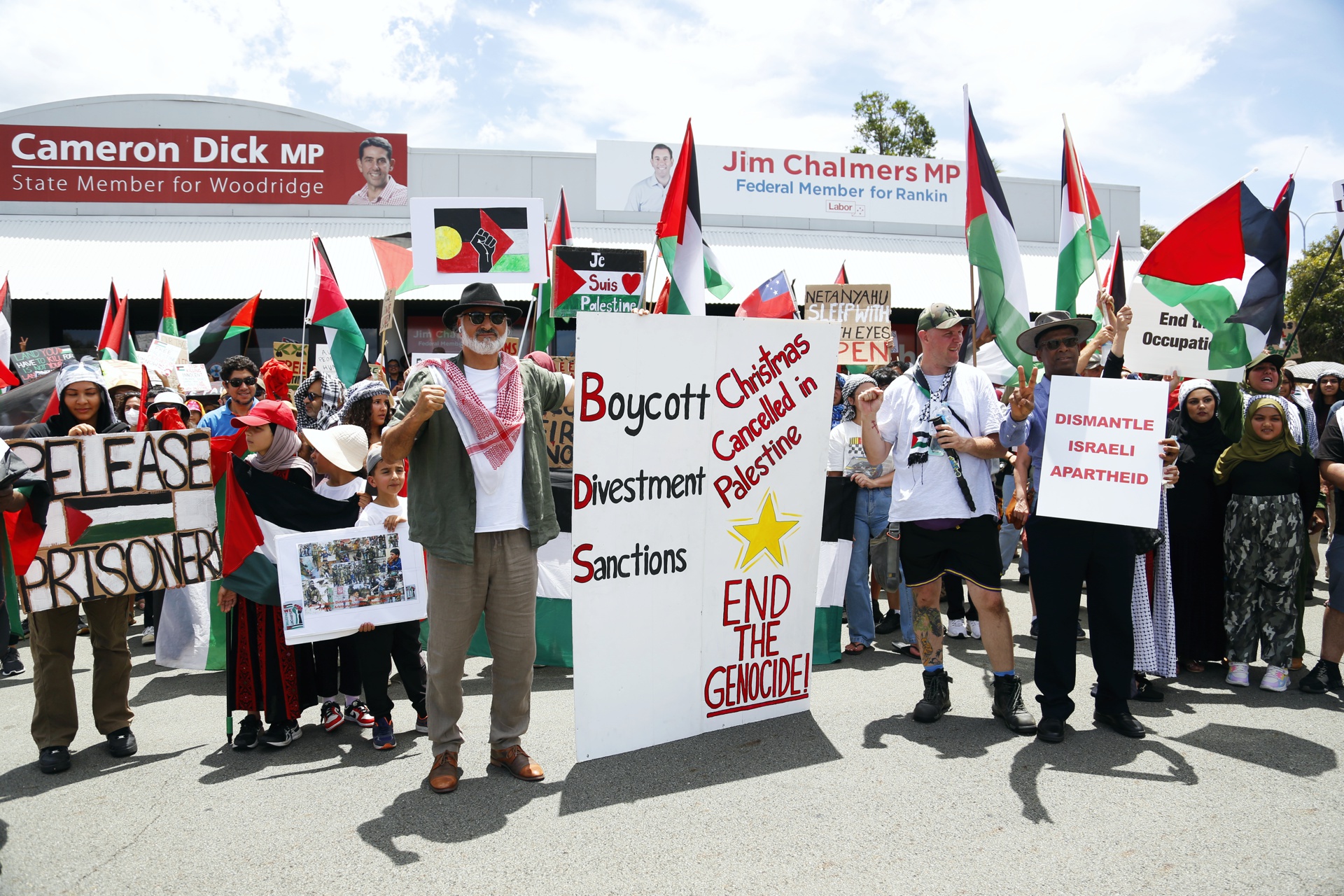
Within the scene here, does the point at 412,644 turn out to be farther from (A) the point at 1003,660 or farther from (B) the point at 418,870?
(A) the point at 1003,660

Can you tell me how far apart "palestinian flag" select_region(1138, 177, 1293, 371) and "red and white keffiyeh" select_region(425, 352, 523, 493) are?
139 inches

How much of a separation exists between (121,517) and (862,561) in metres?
4.51

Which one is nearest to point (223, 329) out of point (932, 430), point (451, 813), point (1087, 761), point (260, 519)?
point (260, 519)

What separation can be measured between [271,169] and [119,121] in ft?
13.6

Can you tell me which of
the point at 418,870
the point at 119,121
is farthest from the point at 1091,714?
the point at 119,121

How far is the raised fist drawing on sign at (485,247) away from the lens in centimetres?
535

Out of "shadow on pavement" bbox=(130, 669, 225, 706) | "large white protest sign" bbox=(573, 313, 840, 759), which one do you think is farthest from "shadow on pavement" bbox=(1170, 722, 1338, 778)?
"shadow on pavement" bbox=(130, 669, 225, 706)

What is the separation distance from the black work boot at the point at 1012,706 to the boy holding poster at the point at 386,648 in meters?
2.95

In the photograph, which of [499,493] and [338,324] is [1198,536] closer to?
[499,493]

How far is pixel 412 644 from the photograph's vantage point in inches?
177

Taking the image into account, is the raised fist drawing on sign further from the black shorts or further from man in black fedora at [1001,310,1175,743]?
man in black fedora at [1001,310,1175,743]

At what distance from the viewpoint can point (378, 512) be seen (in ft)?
14.8

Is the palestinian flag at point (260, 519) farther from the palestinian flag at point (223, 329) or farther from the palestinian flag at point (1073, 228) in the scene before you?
the palestinian flag at point (223, 329)

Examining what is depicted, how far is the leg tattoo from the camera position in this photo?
14.8 ft
